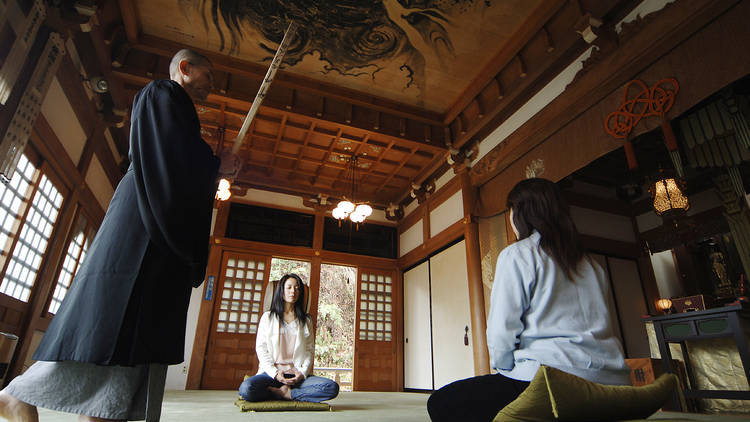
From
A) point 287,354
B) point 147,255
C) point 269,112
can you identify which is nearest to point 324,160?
point 269,112

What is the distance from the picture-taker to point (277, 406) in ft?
8.55

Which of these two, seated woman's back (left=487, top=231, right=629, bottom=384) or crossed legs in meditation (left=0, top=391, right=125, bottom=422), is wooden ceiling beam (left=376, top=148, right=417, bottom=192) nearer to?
seated woman's back (left=487, top=231, right=629, bottom=384)

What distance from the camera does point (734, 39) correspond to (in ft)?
8.47

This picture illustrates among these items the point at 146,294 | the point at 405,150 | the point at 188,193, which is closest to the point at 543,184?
the point at 188,193

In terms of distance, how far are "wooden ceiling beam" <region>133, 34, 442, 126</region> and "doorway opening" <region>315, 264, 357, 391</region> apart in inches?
229

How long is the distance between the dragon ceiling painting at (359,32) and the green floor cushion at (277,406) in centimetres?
380

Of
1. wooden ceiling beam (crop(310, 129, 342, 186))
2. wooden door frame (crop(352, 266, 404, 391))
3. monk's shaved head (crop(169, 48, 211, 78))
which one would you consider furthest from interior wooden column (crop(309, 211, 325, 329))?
monk's shaved head (crop(169, 48, 211, 78))

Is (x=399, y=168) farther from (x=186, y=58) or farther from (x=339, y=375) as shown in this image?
(x=339, y=375)

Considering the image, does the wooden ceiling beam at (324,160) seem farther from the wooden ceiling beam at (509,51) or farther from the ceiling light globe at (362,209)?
the wooden ceiling beam at (509,51)

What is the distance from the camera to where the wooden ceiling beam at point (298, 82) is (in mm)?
4547

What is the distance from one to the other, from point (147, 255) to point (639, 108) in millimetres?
3610

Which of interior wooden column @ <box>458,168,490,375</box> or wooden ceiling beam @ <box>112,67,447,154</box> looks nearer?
wooden ceiling beam @ <box>112,67,447,154</box>

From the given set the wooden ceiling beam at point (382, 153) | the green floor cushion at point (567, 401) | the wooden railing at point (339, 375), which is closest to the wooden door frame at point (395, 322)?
the wooden ceiling beam at point (382, 153)

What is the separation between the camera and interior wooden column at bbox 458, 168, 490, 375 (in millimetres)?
4824
